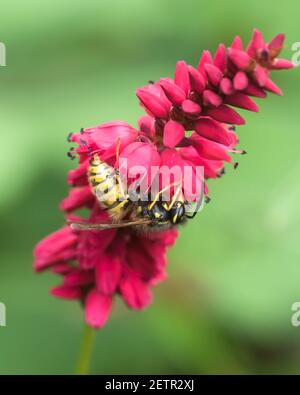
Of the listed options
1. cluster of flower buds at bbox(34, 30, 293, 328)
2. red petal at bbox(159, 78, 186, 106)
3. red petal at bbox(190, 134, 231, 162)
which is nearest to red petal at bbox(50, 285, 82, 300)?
cluster of flower buds at bbox(34, 30, 293, 328)

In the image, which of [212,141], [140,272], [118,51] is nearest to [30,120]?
[118,51]

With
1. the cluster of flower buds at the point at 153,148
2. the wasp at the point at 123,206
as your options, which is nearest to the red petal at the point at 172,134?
the cluster of flower buds at the point at 153,148

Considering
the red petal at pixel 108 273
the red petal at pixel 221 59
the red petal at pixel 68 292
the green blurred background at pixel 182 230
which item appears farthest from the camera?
the green blurred background at pixel 182 230

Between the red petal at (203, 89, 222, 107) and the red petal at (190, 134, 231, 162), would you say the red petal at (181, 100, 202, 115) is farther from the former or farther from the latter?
the red petal at (190, 134, 231, 162)

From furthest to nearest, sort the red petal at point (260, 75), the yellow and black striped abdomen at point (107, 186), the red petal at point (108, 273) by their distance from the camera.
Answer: the red petal at point (108, 273), the yellow and black striped abdomen at point (107, 186), the red petal at point (260, 75)

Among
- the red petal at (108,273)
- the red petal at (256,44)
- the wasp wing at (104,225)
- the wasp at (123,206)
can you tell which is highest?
the red petal at (256,44)

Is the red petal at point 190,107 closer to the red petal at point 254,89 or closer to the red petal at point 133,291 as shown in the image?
the red petal at point 254,89
